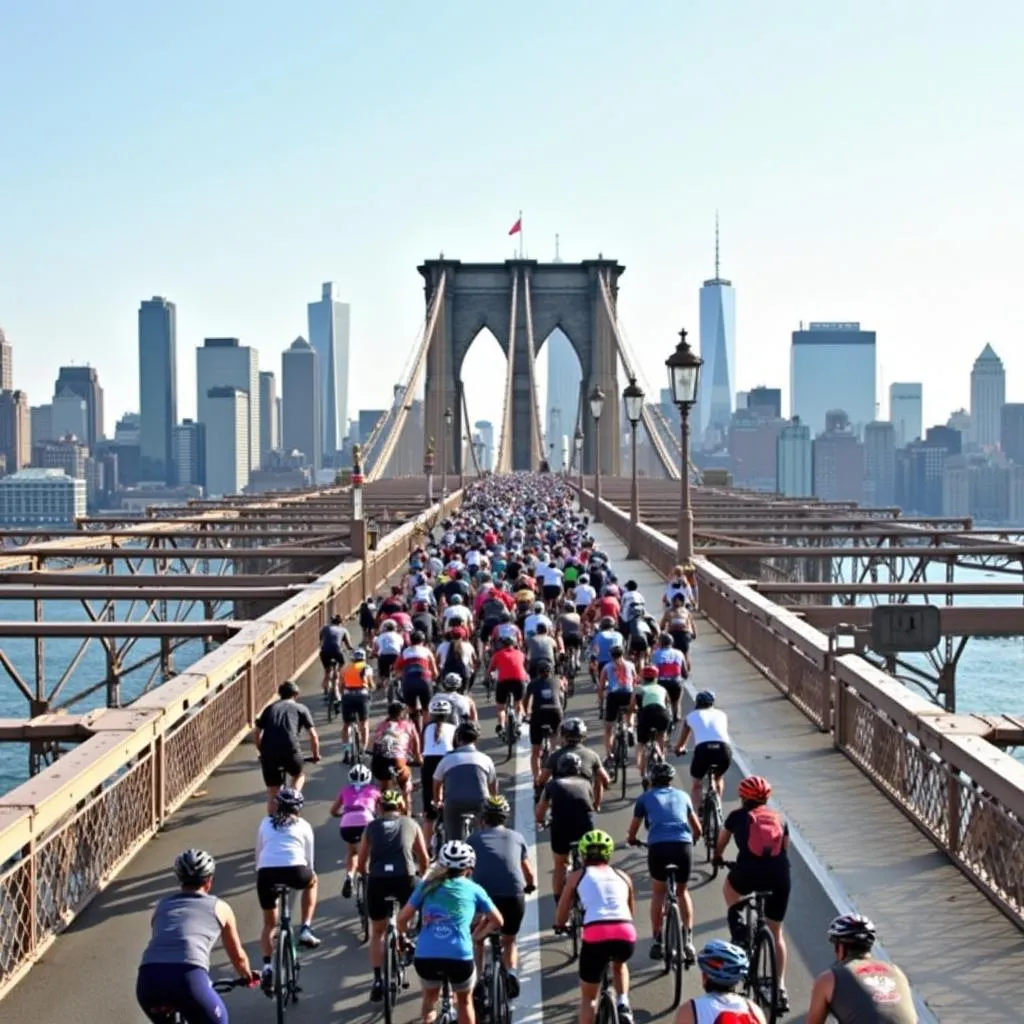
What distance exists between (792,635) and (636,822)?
7.77 m

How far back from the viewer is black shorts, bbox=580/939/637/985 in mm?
7555

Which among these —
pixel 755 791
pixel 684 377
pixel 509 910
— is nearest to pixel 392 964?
pixel 509 910

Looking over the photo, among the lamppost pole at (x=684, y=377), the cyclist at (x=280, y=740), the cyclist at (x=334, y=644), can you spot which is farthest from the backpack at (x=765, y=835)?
the lamppost pole at (x=684, y=377)

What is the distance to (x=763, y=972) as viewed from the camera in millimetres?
8195

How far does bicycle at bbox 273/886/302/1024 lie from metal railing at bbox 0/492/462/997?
1.43m

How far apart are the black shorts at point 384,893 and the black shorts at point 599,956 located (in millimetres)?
1288

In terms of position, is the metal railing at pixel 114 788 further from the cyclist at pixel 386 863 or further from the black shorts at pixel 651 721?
the black shorts at pixel 651 721

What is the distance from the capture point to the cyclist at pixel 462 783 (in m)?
10.1

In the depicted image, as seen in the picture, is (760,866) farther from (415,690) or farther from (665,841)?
(415,690)

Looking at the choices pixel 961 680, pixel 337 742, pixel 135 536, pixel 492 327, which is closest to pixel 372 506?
pixel 135 536

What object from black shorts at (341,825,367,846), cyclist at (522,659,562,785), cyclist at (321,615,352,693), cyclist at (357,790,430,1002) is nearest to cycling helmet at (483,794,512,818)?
cyclist at (357,790,430,1002)

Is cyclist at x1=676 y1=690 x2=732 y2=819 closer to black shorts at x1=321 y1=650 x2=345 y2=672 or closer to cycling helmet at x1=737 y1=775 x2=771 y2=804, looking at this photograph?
cycling helmet at x1=737 y1=775 x2=771 y2=804

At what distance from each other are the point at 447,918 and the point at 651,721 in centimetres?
591

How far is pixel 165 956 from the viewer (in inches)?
264
